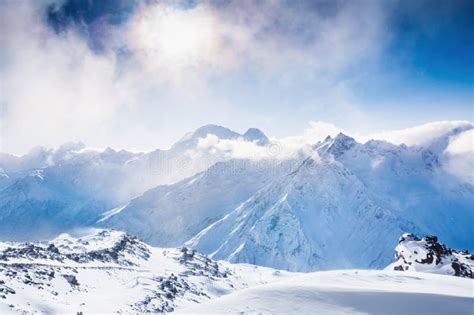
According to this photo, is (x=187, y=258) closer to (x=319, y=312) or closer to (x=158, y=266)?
(x=158, y=266)

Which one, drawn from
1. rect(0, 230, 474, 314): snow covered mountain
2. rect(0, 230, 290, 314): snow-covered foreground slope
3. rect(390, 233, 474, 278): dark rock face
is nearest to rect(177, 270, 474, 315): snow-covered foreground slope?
rect(0, 230, 474, 314): snow covered mountain

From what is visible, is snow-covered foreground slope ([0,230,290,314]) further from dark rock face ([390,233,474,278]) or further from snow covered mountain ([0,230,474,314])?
dark rock face ([390,233,474,278])

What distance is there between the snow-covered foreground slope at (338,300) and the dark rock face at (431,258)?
207 ft

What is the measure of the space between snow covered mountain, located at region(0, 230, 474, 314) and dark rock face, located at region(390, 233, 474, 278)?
3881 cm

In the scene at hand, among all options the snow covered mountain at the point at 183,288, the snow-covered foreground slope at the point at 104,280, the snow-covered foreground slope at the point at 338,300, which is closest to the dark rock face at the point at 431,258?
the snow covered mountain at the point at 183,288

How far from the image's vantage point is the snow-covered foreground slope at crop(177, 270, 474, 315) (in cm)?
2095

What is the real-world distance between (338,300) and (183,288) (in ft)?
350

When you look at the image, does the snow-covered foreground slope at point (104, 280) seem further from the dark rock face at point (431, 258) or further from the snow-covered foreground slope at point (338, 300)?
the dark rock face at point (431, 258)

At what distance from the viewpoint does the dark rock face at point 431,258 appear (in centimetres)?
8244

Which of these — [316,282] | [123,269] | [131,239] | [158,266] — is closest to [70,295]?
[123,269]

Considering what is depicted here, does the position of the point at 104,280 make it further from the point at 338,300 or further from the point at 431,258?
the point at 338,300

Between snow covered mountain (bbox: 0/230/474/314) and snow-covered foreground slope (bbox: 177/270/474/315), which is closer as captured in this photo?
snow-covered foreground slope (bbox: 177/270/474/315)

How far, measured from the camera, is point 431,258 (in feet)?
285

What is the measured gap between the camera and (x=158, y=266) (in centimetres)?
16550
